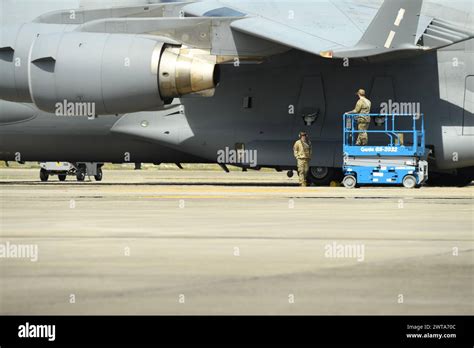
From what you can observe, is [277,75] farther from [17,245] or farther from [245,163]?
[17,245]

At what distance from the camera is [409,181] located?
2142 cm

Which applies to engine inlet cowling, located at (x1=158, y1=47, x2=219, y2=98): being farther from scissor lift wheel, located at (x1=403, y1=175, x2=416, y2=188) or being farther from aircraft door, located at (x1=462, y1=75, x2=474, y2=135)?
aircraft door, located at (x1=462, y1=75, x2=474, y2=135)

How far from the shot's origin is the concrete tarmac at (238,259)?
19.9ft

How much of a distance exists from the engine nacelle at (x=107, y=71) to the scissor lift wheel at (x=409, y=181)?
16.4ft

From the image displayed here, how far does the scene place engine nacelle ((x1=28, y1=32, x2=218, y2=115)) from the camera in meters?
20.8

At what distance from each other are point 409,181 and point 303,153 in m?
2.50

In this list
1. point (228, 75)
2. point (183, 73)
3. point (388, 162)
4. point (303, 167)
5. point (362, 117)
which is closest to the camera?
point (183, 73)

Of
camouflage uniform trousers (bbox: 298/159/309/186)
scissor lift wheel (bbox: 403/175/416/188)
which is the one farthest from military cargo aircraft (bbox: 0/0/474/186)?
scissor lift wheel (bbox: 403/175/416/188)

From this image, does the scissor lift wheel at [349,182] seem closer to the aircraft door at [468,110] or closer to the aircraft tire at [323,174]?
the aircraft tire at [323,174]

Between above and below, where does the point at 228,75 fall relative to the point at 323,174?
above

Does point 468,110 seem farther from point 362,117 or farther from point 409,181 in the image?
point 362,117

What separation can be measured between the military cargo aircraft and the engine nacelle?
28 millimetres
